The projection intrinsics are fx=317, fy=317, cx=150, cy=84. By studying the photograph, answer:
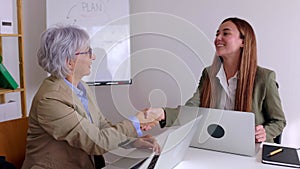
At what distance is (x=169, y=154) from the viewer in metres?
1.02

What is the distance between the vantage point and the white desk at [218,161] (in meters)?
1.19

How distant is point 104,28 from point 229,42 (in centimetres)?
121

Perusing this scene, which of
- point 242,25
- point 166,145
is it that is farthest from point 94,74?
point 166,145

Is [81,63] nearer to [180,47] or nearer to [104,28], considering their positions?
[104,28]

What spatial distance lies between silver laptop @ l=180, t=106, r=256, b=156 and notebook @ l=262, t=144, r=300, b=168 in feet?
0.21

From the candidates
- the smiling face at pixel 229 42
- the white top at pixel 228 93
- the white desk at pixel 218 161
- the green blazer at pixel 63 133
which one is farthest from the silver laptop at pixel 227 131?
the smiling face at pixel 229 42

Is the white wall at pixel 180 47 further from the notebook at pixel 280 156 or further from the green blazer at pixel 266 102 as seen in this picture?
the notebook at pixel 280 156

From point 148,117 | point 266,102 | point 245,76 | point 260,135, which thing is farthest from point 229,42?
point 148,117

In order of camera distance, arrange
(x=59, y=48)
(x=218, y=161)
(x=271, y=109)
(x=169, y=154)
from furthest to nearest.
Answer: (x=271, y=109), (x=59, y=48), (x=218, y=161), (x=169, y=154)

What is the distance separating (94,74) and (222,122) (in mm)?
1574

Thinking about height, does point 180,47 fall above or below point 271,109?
above

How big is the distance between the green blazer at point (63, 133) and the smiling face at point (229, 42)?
747mm

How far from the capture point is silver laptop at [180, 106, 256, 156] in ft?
4.14

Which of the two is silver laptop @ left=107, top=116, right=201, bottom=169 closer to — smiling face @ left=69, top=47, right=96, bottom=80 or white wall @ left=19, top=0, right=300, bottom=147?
smiling face @ left=69, top=47, right=96, bottom=80
